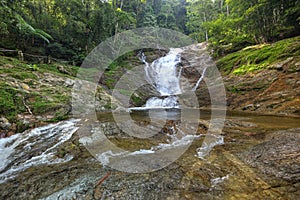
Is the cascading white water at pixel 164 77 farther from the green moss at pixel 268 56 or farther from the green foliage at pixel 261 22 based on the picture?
the green foliage at pixel 261 22

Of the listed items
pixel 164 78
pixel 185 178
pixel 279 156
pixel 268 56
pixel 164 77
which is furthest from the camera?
pixel 164 77

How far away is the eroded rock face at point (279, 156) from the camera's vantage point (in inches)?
93.7

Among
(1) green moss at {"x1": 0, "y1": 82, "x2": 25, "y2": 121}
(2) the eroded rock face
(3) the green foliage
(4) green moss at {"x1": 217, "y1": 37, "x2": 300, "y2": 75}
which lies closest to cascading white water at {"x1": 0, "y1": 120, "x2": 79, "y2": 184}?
(1) green moss at {"x1": 0, "y1": 82, "x2": 25, "y2": 121}

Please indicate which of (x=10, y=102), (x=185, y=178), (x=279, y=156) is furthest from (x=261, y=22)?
(x=10, y=102)

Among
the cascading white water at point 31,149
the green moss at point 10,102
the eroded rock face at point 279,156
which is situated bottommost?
the cascading white water at point 31,149

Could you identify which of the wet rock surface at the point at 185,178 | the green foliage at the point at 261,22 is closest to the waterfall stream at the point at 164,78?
the green foliage at the point at 261,22

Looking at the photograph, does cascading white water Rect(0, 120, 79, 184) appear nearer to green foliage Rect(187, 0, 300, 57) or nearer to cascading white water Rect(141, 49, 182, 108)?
cascading white water Rect(141, 49, 182, 108)

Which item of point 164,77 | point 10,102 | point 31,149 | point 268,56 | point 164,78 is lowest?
point 31,149

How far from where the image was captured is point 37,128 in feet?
17.6

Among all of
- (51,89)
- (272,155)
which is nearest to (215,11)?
(51,89)

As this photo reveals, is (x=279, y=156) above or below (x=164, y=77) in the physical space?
below

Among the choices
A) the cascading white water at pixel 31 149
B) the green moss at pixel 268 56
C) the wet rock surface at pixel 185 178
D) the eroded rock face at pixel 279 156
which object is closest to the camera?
the wet rock surface at pixel 185 178

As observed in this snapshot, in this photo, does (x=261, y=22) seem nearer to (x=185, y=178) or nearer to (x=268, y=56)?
(x=268, y=56)

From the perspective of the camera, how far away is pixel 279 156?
281 cm
